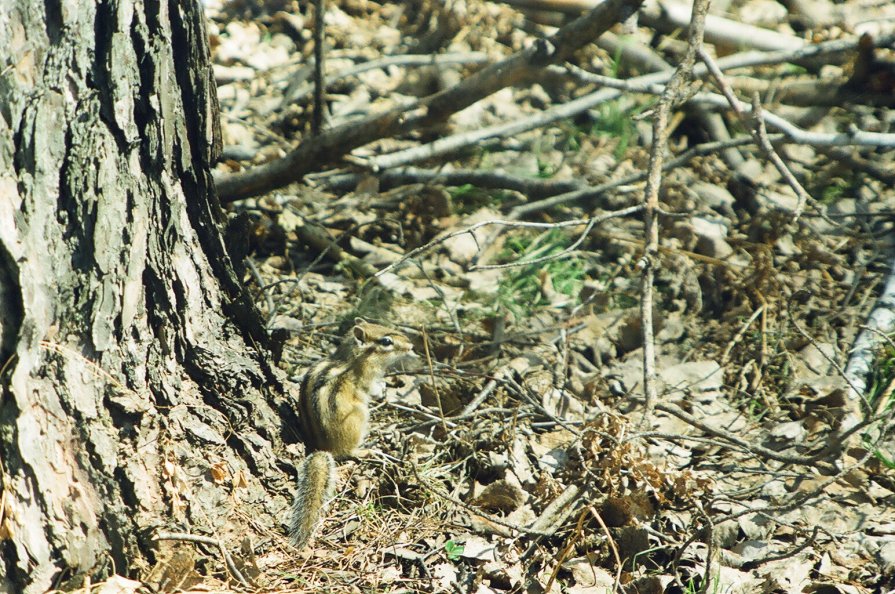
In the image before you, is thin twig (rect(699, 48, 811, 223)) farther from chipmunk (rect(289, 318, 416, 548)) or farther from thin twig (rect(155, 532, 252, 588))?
thin twig (rect(155, 532, 252, 588))

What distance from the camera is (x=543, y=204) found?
584cm

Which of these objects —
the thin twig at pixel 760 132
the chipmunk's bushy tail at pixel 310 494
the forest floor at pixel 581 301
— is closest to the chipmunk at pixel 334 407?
the chipmunk's bushy tail at pixel 310 494

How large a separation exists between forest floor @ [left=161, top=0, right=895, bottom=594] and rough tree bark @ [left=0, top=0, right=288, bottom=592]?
370 mm

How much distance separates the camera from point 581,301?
535cm

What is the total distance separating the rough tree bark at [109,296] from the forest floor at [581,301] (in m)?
0.37

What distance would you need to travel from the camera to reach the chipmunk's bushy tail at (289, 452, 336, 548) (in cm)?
331

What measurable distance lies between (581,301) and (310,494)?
2499 mm

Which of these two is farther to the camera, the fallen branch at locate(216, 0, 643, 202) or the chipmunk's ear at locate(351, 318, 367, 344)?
the fallen branch at locate(216, 0, 643, 202)

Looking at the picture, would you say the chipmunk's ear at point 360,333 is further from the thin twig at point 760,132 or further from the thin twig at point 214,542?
the thin twig at point 760,132

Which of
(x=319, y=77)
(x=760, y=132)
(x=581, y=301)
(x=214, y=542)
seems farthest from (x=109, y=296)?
(x=581, y=301)

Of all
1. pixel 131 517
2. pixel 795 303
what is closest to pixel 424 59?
pixel 795 303

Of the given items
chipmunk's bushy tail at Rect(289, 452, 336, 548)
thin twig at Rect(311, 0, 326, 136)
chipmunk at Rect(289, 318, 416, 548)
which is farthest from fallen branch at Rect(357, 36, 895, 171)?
chipmunk's bushy tail at Rect(289, 452, 336, 548)

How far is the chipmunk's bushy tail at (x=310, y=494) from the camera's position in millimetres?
3312

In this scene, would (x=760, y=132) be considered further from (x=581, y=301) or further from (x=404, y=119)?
(x=404, y=119)
